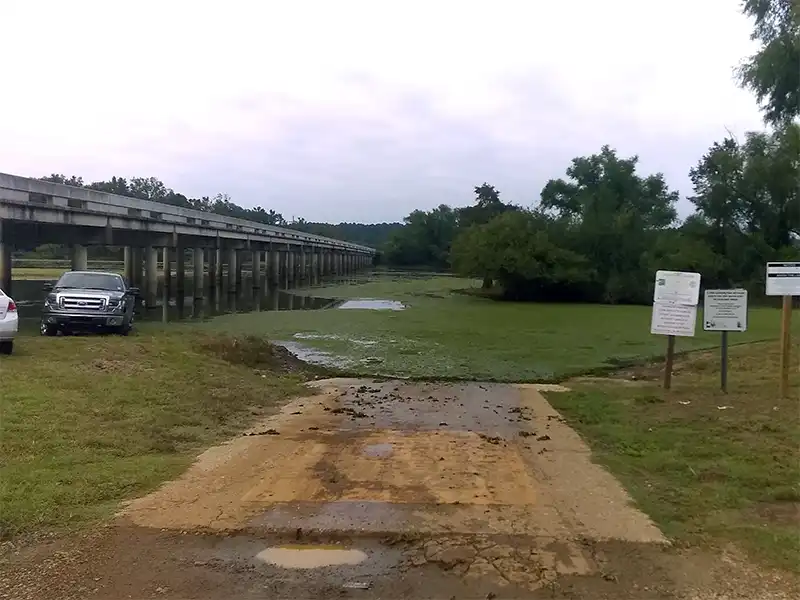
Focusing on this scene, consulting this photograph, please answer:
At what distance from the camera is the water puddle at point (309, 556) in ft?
15.6

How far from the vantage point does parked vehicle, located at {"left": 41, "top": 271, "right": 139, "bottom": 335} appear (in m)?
17.6

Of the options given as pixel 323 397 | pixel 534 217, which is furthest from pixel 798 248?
pixel 323 397

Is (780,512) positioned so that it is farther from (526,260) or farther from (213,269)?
(213,269)

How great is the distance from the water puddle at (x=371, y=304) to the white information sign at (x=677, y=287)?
2481 cm

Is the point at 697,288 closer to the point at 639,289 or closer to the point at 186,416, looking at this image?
the point at 186,416

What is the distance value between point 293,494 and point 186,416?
3.70m

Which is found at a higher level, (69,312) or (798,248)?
(798,248)

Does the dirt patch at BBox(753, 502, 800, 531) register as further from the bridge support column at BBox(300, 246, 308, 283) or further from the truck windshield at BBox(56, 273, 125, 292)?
the bridge support column at BBox(300, 246, 308, 283)

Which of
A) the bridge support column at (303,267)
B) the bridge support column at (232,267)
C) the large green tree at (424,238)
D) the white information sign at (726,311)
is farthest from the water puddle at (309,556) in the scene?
the large green tree at (424,238)

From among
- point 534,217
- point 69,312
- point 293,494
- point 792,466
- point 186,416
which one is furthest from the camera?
point 534,217

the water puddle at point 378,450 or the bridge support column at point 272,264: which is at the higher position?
the bridge support column at point 272,264

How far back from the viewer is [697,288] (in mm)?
12281

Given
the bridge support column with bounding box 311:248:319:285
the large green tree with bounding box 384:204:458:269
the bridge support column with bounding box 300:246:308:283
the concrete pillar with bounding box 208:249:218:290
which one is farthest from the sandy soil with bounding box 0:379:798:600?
the large green tree with bounding box 384:204:458:269

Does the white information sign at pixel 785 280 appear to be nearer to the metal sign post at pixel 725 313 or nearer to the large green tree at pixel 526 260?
the metal sign post at pixel 725 313
